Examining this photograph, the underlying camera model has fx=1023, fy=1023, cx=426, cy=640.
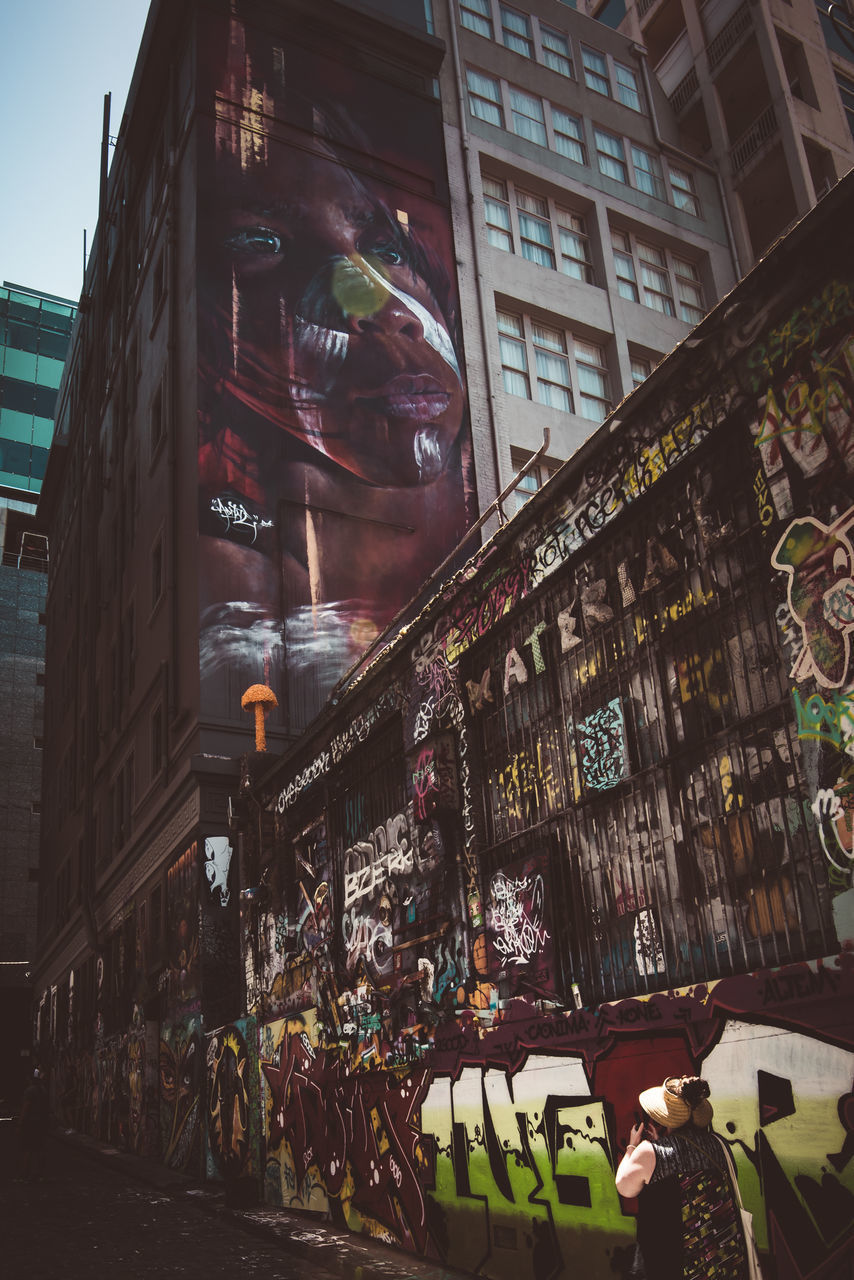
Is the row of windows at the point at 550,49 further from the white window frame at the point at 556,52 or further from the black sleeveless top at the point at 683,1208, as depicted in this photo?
the black sleeveless top at the point at 683,1208

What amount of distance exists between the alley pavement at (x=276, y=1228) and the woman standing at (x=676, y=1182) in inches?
185

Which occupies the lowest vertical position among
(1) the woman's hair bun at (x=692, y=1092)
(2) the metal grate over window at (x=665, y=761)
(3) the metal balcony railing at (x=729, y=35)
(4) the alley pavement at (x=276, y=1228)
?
(4) the alley pavement at (x=276, y=1228)

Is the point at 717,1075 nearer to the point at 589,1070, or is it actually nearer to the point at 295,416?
the point at 589,1070

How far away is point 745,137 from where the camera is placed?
104 feet

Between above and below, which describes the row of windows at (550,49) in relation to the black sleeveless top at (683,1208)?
above

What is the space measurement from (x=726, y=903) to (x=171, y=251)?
844 inches

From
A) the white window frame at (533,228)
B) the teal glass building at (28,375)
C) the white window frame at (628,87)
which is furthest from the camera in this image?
the teal glass building at (28,375)

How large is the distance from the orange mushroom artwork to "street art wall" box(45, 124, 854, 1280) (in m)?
4.05

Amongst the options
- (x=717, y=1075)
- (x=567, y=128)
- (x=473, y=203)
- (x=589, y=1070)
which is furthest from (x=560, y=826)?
(x=567, y=128)

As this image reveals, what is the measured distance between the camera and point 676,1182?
15.5 feet

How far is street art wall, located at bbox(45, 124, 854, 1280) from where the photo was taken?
232 inches

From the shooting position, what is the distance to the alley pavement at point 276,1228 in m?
9.29

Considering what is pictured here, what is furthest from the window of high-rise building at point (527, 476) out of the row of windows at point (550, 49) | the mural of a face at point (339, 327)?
the row of windows at point (550, 49)

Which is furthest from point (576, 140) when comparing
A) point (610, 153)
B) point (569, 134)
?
point (610, 153)
